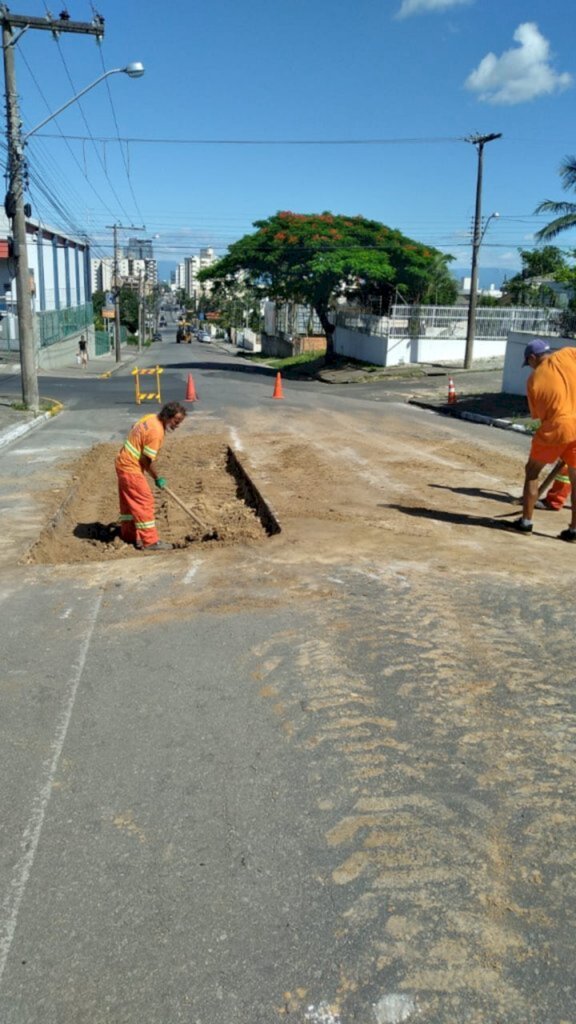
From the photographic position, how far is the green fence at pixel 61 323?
140ft

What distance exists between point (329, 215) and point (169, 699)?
131 feet

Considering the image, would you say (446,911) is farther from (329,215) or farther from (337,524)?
(329,215)

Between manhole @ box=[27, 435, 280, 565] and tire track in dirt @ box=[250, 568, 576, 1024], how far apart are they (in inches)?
122

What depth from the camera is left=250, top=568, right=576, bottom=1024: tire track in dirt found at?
266cm

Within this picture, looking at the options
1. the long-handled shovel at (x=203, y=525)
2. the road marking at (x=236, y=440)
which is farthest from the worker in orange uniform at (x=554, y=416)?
the road marking at (x=236, y=440)

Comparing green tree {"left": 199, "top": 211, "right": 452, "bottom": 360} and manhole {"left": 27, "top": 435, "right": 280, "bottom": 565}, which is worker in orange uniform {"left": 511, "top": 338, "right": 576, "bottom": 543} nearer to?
manhole {"left": 27, "top": 435, "right": 280, "bottom": 565}

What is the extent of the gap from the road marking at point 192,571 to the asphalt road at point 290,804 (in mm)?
417

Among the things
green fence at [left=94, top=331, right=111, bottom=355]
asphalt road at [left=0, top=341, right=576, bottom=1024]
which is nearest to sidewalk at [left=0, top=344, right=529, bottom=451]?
asphalt road at [left=0, top=341, right=576, bottom=1024]

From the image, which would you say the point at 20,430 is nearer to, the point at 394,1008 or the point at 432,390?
the point at 394,1008

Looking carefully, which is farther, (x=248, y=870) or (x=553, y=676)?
(x=553, y=676)

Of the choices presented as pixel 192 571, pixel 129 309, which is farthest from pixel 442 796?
pixel 129 309

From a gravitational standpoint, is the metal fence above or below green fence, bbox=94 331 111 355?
above

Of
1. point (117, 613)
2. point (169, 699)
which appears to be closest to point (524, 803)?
point (169, 699)

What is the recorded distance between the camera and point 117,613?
6.02 meters
